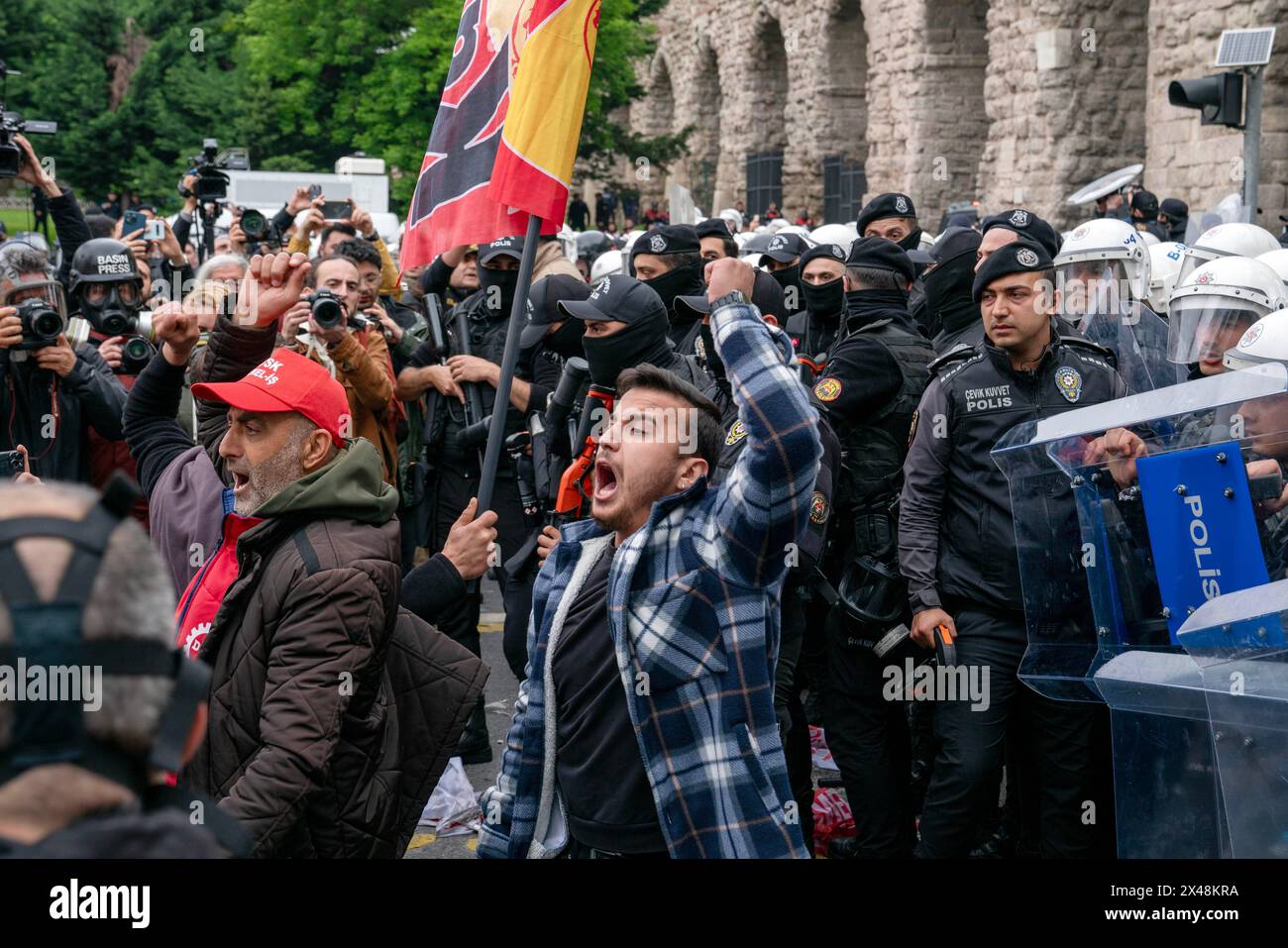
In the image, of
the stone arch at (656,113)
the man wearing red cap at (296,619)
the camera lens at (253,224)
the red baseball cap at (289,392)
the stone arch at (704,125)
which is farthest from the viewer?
the stone arch at (656,113)

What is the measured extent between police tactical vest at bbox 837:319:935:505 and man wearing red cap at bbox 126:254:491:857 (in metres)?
2.32

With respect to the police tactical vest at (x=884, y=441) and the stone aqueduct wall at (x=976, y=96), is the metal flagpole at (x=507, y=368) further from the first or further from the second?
the stone aqueduct wall at (x=976, y=96)

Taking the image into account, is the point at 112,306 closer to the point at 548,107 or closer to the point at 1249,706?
the point at 548,107

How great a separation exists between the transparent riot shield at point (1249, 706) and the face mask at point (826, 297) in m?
3.97

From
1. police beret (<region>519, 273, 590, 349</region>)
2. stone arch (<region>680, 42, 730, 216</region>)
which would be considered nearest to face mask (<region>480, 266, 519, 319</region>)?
police beret (<region>519, 273, 590, 349</region>)

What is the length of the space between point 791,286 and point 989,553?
3.93 meters

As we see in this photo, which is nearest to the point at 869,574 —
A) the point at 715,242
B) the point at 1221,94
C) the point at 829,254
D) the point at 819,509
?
the point at 819,509

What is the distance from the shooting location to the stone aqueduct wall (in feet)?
47.1

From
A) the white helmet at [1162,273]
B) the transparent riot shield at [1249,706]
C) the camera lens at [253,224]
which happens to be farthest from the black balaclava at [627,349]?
the camera lens at [253,224]

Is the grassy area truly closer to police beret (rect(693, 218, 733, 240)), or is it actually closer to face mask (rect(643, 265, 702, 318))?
police beret (rect(693, 218, 733, 240))

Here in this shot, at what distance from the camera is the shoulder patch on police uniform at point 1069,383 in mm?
4762

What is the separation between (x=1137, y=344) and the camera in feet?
18.0

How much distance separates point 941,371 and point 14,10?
148ft
